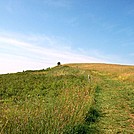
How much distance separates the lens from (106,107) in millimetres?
15617

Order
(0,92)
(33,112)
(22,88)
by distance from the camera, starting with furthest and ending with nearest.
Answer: (22,88) → (0,92) → (33,112)

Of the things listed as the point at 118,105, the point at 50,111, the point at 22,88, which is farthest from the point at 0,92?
the point at 50,111

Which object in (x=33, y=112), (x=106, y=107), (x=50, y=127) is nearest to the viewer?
(x=50, y=127)

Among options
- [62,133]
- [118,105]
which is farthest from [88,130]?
[118,105]

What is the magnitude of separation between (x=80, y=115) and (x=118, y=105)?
620 centimetres

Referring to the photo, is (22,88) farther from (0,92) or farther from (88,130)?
(88,130)

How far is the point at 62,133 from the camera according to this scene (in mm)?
8992

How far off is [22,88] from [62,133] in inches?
786

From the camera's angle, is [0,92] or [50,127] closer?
[50,127]

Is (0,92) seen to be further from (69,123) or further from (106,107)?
(69,123)

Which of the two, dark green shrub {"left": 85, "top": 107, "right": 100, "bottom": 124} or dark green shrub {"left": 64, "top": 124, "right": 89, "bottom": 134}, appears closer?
dark green shrub {"left": 64, "top": 124, "right": 89, "bottom": 134}

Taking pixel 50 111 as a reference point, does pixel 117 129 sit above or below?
below

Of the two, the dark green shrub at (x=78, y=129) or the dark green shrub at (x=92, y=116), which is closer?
the dark green shrub at (x=78, y=129)

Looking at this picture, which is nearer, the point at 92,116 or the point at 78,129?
the point at 78,129
